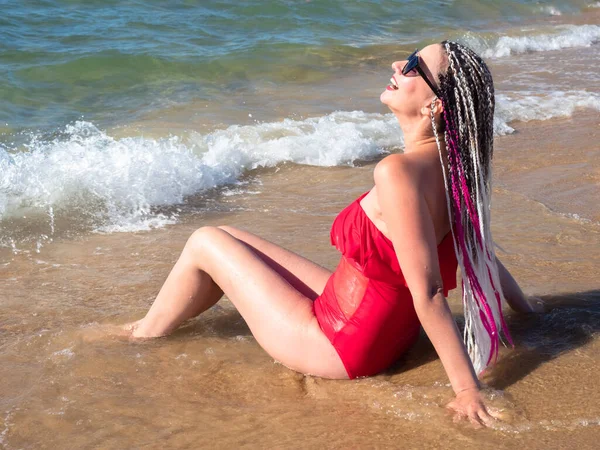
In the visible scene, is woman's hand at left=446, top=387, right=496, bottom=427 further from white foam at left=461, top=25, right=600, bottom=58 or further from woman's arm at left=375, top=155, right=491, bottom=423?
white foam at left=461, top=25, right=600, bottom=58

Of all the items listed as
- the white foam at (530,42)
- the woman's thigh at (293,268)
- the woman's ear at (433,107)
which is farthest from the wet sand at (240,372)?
the white foam at (530,42)

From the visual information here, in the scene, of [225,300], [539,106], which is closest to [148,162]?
[225,300]

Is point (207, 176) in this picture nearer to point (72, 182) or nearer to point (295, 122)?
point (72, 182)

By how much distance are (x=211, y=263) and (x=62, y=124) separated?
572cm

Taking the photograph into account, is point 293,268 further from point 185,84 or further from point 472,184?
point 185,84

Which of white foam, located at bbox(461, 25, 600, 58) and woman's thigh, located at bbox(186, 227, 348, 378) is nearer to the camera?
woman's thigh, located at bbox(186, 227, 348, 378)

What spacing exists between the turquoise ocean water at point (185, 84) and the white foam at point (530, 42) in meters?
0.04

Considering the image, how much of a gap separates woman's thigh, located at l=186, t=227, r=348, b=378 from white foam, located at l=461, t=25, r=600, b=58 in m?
10.7

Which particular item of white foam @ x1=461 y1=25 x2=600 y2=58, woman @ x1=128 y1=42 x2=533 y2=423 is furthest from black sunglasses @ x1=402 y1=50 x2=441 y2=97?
white foam @ x1=461 y1=25 x2=600 y2=58

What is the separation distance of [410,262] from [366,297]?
318 mm

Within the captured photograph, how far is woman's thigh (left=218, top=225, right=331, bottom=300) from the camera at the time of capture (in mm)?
3330

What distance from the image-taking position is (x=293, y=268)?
11.1 ft

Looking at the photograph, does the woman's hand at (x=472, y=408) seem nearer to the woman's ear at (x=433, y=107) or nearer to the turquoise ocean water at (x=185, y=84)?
the woman's ear at (x=433, y=107)

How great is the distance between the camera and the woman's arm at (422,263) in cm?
263
